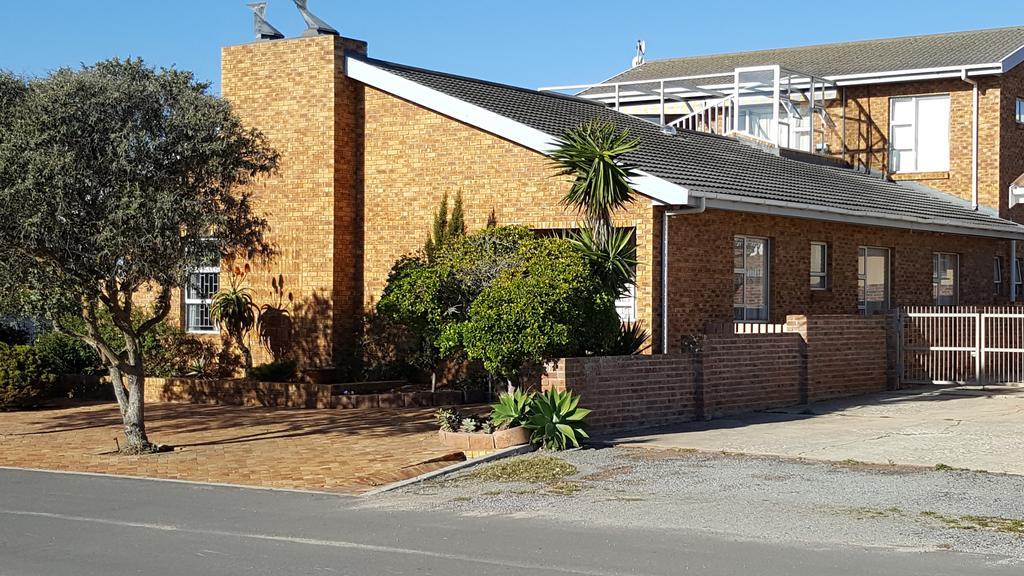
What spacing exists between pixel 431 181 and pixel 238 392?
471cm

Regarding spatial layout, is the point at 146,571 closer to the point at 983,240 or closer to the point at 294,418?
the point at 294,418

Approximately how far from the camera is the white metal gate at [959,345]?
22.2 m

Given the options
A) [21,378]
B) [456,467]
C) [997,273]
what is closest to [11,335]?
[21,378]

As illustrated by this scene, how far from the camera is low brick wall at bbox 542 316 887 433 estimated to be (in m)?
16.1

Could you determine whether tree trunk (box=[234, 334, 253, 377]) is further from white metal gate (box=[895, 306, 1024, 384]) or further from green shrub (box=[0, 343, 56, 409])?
white metal gate (box=[895, 306, 1024, 384])

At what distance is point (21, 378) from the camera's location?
20.5m

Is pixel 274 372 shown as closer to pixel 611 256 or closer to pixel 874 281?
pixel 611 256

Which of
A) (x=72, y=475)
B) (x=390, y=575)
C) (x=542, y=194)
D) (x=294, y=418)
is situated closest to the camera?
(x=390, y=575)

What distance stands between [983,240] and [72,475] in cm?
2114

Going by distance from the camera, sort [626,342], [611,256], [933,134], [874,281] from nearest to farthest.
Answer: [611,256]
[626,342]
[874,281]
[933,134]

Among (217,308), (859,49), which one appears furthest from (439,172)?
(859,49)

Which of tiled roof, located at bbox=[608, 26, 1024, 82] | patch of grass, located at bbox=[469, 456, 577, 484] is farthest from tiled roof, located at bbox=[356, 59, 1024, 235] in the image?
patch of grass, located at bbox=[469, 456, 577, 484]

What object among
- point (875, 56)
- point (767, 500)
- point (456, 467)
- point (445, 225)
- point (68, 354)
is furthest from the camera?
point (875, 56)

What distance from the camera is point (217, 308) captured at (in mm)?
21984
